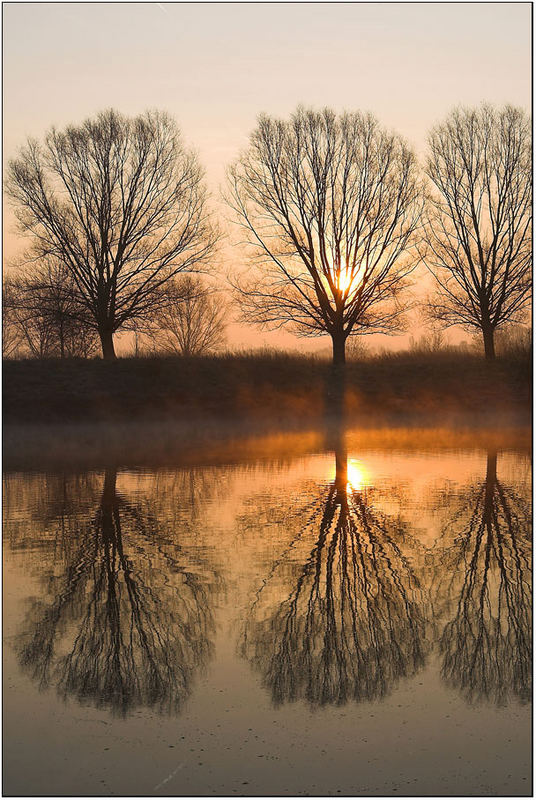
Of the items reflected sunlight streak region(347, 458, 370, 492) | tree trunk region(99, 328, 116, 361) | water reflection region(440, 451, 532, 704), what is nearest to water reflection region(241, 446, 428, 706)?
water reflection region(440, 451, 532, 704)

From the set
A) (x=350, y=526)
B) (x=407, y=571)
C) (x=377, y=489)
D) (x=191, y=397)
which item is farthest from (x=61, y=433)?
(x=407, y=571)

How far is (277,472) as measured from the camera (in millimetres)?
17266

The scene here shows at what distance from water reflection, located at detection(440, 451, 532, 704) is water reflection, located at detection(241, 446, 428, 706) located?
0.33 metres

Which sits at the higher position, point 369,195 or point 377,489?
point 369,195

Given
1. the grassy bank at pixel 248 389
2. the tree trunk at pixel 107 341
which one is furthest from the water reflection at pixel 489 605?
the tree trunk at pixel 107 341

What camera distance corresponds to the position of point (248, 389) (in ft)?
113

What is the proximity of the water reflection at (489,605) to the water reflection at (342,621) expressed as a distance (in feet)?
1.07

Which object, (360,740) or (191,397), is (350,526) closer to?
(360,740)

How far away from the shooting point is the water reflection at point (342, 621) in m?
5.82

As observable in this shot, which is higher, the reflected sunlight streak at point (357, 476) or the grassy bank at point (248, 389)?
the grassy bank at point (248, 389)

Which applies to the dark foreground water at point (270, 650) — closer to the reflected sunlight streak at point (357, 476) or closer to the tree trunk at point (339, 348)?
the reflected sunlight streak at point (357, 476)

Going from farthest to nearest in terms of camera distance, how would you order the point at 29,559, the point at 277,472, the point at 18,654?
the point at 277,472, the point at 29,559, the point at 18,654

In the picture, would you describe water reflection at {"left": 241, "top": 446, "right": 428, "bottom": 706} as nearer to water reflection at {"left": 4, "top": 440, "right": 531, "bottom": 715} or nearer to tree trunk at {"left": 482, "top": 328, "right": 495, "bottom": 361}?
water reflection at {"left": 4, "top": 440, "right": 531, "bottom": 715}

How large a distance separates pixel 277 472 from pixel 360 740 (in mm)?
12363
